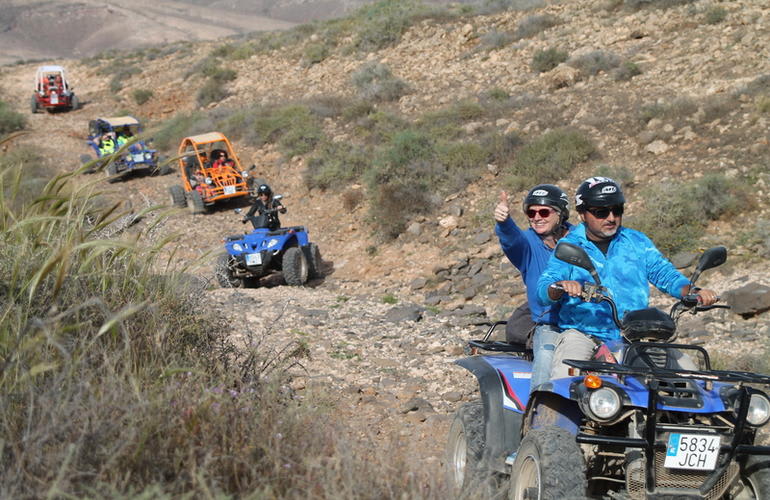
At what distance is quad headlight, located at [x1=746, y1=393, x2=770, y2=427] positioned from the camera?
3.46 m

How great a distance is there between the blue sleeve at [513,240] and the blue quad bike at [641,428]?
105cm

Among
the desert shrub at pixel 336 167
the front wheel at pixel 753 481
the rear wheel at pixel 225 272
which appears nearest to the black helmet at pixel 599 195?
the front wheel at pixel 753 481

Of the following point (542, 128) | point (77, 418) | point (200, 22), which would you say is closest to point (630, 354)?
point (77, 418)

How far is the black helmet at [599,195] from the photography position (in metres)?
4.11

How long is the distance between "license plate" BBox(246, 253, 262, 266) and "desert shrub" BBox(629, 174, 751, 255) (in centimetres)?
558

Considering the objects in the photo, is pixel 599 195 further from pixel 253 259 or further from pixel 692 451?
pixel 253 259

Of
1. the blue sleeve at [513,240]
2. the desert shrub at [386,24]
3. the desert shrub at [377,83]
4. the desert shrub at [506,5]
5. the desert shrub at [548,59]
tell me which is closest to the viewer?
the blue sleeve at [513,240]

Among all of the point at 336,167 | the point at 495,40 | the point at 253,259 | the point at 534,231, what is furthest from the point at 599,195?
the point at 495,40

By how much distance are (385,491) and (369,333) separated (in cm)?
609

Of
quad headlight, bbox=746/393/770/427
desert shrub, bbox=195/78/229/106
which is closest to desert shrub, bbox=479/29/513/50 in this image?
desert shrub, bbox=195/78/229/106

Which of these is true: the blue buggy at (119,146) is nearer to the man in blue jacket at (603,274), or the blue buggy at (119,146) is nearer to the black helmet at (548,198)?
the black helmet at (548,198)

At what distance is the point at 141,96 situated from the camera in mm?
31969

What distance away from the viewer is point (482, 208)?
1419 centimetres

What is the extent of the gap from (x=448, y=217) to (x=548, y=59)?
7615mm
